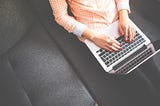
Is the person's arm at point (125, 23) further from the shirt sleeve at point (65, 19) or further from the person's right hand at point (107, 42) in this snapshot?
the shirt sleeve at point (65, 19)

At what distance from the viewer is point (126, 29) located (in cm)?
118

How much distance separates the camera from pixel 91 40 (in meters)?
1.20

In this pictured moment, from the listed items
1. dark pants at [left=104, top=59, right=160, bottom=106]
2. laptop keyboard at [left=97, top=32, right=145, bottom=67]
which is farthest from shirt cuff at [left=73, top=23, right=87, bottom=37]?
Result: dark pants at [left=104, top=59, right=160, bottom=106]

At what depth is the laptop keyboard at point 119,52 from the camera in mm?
1132

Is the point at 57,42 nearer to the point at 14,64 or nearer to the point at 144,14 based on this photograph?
the point at 14,64

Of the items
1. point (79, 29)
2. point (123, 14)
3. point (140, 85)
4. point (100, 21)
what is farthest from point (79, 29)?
point (140, 85)

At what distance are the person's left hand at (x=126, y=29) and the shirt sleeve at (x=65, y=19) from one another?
0.56 ft

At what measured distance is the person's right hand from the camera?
1.15 meters

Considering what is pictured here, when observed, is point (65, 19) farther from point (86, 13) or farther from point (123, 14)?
point (123, 14)

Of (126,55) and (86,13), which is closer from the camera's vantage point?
(126,55)

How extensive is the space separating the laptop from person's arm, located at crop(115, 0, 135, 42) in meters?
0.03

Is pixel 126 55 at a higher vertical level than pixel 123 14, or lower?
lower

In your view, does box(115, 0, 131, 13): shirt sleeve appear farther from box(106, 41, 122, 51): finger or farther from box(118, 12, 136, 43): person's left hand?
box(106, 41, 122, 51): finger

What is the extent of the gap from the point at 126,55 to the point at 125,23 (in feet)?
0.53
